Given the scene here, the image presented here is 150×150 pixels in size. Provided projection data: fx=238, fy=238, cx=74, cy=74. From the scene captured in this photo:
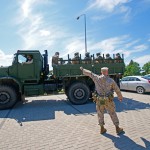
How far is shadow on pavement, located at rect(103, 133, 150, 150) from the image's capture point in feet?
16.9

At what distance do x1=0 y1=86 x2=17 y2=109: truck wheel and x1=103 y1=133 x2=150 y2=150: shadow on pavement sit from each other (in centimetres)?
630

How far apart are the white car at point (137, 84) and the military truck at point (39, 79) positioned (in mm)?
4083

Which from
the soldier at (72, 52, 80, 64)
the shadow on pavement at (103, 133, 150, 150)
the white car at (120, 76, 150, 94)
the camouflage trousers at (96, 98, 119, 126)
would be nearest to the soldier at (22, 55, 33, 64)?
the soldier at (72, 52, 80, 64)

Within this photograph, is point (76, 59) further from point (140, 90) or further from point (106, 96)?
point (140, 90)

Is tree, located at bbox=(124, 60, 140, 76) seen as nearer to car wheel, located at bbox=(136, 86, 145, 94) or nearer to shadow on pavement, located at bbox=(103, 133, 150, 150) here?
car wheel, located at bbox=(136, 86, 145, 94)

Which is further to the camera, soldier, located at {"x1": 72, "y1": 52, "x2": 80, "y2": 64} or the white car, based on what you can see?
the white car

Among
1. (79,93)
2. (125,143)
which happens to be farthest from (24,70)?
(125,143)

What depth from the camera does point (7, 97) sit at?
1116 centimetres

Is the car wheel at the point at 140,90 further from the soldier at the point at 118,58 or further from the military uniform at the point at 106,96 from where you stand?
the military uniform at the point at 106,96

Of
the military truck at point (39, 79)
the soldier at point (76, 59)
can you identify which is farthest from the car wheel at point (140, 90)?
the soldier at point (76, 59)

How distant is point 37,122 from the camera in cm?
800

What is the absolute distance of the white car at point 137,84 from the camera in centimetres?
1569

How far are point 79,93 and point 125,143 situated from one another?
6487 millimetres

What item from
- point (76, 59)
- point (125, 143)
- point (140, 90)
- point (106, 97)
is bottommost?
point (125, 143)
